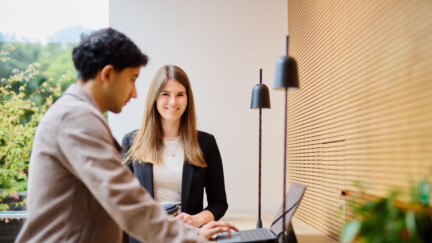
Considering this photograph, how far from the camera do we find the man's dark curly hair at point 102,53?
1349 millimetres

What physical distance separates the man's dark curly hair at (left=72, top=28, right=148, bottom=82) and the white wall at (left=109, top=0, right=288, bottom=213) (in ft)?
6.25

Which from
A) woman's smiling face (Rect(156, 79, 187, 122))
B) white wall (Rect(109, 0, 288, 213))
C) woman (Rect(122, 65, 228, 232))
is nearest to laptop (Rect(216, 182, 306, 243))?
woman (Rect(122, 65, 228, 232))

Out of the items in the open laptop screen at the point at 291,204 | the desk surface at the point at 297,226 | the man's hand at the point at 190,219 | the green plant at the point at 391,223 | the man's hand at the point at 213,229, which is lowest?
the desk surface at the point at 297,226

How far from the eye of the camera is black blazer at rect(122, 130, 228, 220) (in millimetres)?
2303

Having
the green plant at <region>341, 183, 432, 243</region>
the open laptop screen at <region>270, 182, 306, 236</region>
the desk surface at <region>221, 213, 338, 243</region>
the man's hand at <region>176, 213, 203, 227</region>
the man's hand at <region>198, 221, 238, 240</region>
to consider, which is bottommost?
the desk surface at <region>221, 213, 338, 243</region>

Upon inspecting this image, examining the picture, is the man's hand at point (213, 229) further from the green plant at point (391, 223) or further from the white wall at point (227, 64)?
the white wall at point (227, 64)

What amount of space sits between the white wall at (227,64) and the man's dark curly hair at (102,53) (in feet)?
6.25

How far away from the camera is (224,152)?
3281mm

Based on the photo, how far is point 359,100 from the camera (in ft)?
5.50

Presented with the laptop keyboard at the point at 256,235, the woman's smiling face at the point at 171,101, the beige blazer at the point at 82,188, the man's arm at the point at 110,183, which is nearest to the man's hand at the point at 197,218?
the laptop keyboard at the point at 256,235

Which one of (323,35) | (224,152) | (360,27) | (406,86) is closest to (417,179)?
(406,86)

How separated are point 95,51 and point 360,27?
3.43ft

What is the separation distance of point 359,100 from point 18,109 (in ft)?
10.8

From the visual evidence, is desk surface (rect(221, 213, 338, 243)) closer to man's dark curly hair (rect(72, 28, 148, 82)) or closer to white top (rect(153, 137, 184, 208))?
white top (rect(153, 137, 184, 208))
